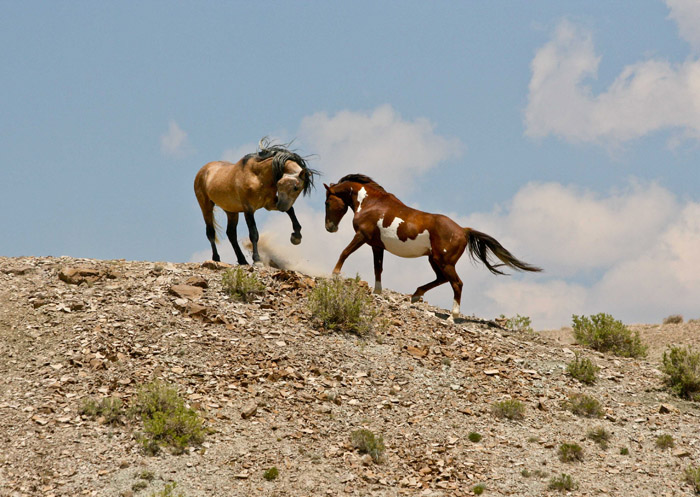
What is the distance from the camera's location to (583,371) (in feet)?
45.4

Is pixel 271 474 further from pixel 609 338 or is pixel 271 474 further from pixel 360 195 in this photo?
pixel 609 338

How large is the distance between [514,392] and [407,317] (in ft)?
9.50

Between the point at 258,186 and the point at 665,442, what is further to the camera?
the point at 258,186

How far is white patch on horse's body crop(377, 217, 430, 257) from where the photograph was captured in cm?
1468

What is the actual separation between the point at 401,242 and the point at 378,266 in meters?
0.93

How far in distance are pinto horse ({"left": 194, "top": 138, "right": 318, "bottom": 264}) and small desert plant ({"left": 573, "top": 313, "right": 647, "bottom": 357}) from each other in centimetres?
692

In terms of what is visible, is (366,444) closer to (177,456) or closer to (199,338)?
(177,456)

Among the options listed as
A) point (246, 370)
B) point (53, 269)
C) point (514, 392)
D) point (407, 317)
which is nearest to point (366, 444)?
point (246, 370)

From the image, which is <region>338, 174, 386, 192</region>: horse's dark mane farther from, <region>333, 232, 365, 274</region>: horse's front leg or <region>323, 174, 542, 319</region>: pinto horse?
<region>333, 232, 365, 274</region>: horse's front leg

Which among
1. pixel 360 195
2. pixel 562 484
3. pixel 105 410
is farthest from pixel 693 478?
pixel 105 410

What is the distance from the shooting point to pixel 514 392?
12883 millimetres

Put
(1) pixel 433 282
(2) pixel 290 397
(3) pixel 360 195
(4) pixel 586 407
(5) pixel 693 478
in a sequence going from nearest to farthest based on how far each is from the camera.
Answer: (5) pixel 693 478, (2) pixel 290 397, (4) pixel 586 407, (1) pixel 433 282, (3) pixel 360 195

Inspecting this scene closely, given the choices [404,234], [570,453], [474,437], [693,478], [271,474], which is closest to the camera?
[271,474]

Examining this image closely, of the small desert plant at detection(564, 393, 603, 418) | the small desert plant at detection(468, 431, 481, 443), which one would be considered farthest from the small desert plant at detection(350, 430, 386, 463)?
the small desert plant at detection(564, 393, 603, 418)
